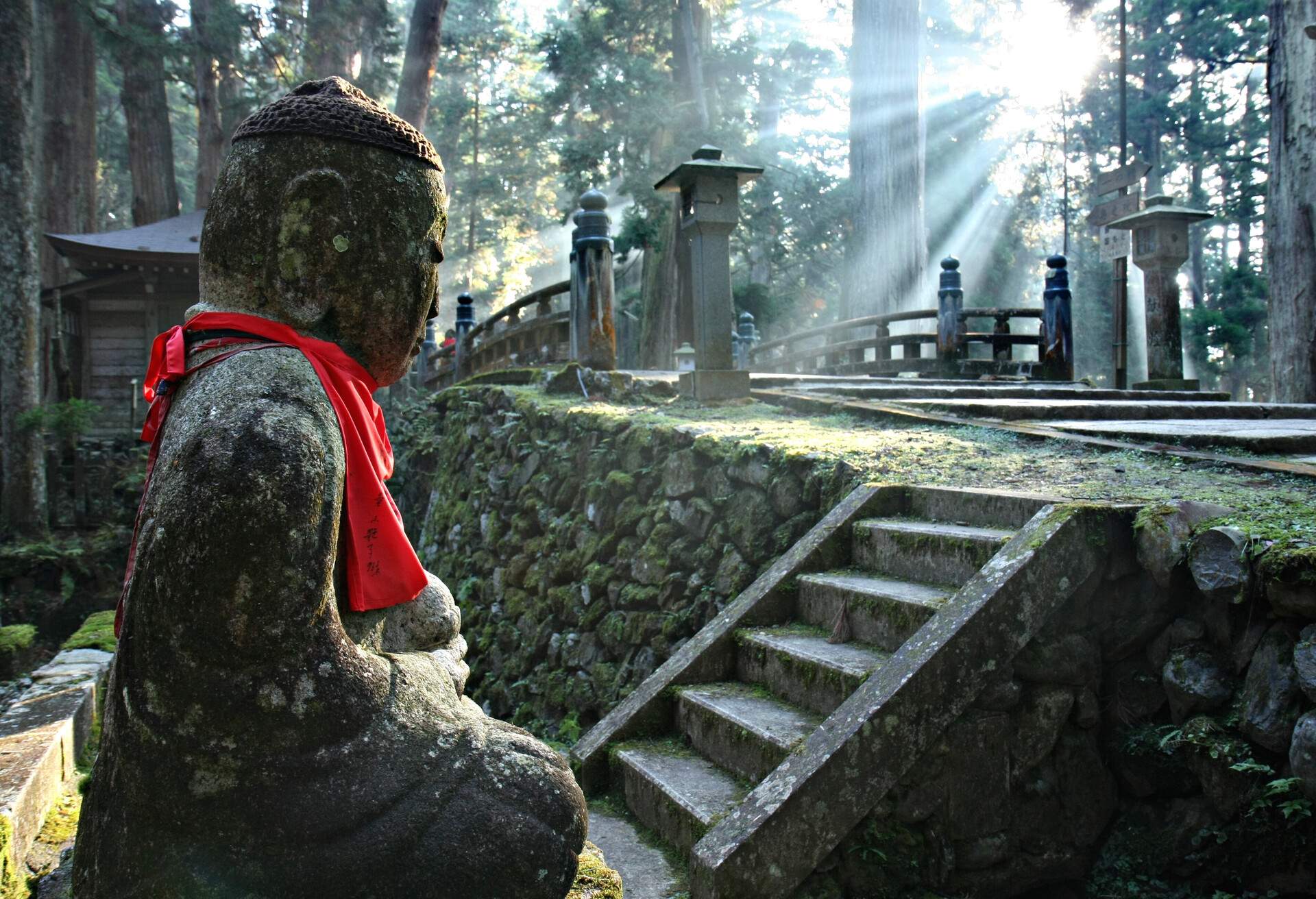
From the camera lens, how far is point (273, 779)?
1808 mm

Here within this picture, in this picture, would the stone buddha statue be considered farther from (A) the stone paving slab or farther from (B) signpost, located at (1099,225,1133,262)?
(B) signpost, located at (1099,225,1133,262)

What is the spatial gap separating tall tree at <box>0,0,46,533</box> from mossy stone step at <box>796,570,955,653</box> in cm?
1154

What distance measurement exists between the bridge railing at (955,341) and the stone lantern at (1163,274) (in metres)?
0.89

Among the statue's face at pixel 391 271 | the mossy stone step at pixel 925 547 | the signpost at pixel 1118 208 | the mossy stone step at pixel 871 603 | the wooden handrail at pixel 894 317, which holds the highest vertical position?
the signpost at pixel 1118 208

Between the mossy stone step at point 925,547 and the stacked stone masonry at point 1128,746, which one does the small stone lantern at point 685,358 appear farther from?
the stacked stone masonry at point 1128,746

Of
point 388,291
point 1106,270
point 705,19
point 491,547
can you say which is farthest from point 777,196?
point 388,291

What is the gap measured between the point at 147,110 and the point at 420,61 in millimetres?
6492

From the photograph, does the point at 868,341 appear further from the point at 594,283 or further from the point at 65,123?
the point at 65,123

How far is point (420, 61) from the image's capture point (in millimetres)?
16031

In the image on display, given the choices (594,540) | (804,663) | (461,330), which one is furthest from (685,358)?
(804,663)

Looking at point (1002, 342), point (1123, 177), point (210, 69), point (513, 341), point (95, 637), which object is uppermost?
point (210, 69)

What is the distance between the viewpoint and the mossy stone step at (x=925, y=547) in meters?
3.75

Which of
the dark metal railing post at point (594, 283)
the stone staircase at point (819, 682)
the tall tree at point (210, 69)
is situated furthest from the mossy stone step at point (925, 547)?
the tall tree at point (210, 69)

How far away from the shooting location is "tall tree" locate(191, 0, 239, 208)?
17.1 meters
